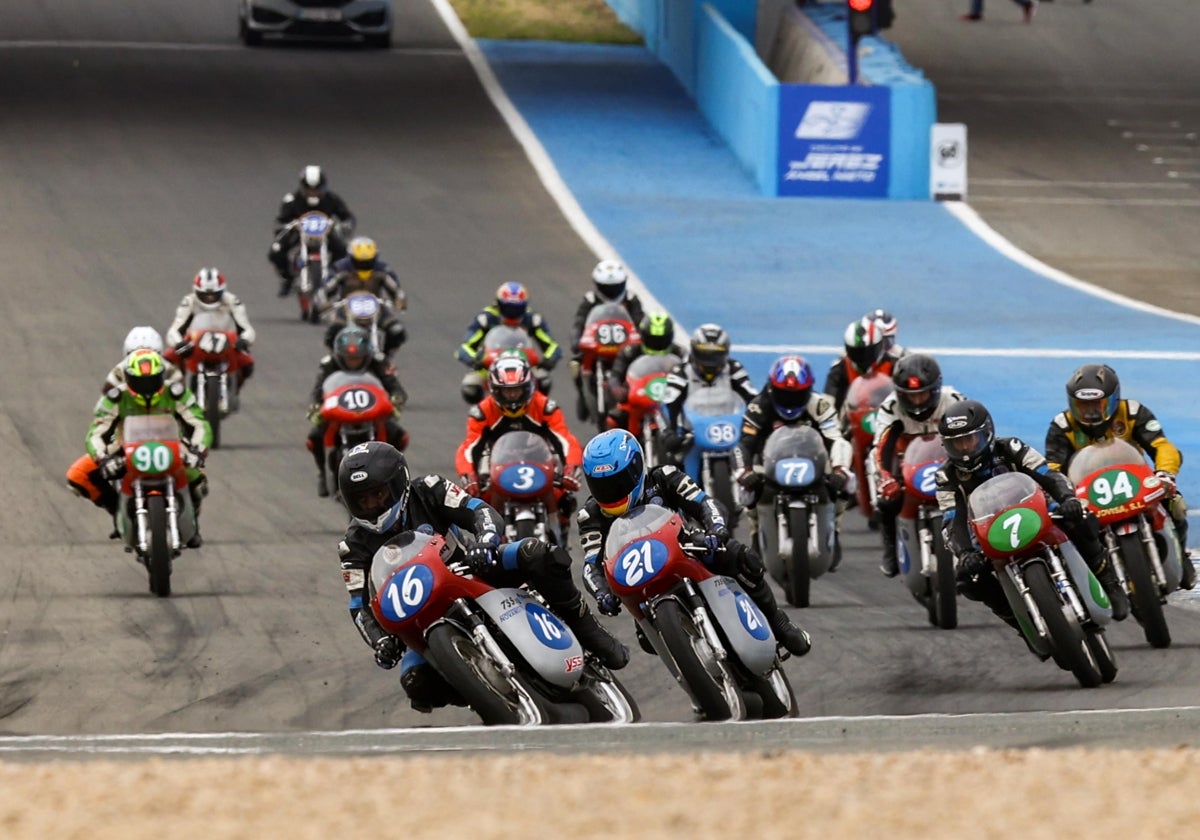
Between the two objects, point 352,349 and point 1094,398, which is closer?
point 1094,398

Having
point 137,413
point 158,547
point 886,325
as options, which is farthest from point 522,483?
point 886,325

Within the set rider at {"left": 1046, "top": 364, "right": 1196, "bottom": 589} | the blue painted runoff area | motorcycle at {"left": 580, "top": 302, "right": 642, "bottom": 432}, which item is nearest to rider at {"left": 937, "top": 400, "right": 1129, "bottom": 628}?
rider at {"left": 1046, "top": 364, "right": 1196, "bottom": 589}

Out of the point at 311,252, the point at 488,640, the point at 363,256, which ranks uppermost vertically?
the point at 363,256

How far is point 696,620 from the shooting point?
10562 mm

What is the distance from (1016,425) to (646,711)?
398 inches

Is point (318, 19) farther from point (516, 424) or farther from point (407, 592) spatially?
point (407, 592)

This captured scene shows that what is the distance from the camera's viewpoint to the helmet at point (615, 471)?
10914mm

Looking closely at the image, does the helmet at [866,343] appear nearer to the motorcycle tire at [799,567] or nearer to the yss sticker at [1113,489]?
the motorcycle tire at [799,567]

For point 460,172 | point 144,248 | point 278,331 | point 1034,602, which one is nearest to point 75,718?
point 1034,602

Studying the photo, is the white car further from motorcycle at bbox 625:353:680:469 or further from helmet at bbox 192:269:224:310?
motorcycle at bbox 625:353:680:469

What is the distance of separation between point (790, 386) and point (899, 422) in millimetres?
806

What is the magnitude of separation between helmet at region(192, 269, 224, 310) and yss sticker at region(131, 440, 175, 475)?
530 centimetres

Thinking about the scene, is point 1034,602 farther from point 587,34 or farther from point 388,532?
point 587,34

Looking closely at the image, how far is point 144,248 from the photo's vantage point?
98.2ft
